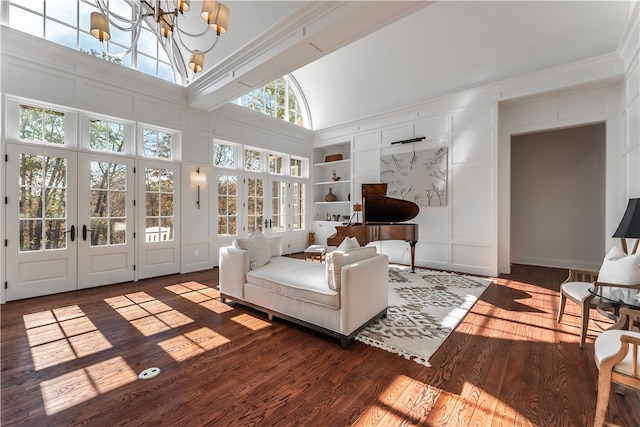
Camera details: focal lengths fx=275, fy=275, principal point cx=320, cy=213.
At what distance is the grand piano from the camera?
15.3ft

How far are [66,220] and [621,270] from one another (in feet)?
21.6

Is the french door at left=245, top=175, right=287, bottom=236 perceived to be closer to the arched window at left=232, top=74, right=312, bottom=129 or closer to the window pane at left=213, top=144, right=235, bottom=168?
the window pane at left=213, top=144, right=235, bottom=168

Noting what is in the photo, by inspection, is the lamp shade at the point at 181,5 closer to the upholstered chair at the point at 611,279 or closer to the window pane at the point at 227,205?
the window pane at the point at 227,205

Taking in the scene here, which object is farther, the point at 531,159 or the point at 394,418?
the point at 531,159

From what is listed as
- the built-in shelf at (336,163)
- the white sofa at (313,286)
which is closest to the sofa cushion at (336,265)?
the white sofa at (313,286)

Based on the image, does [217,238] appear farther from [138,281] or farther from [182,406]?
[182,406]

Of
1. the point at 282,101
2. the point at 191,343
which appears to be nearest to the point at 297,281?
the point at 191,343

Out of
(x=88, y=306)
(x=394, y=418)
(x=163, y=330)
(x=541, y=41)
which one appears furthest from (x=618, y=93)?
(x=88, y=306)

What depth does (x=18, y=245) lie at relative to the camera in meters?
3.65

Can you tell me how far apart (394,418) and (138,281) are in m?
4.60

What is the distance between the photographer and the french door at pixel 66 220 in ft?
12.0

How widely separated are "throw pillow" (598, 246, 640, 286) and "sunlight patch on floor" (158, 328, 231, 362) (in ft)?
11.7

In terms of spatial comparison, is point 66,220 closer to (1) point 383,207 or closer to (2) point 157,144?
(2) point 157,144

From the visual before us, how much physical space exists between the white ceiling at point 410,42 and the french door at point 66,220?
211cm
